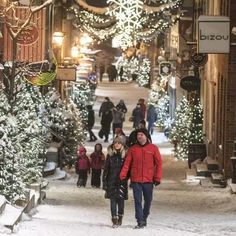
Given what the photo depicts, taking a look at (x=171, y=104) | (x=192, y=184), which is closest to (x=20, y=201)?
(x=192, y=184)

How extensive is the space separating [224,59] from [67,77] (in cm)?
849

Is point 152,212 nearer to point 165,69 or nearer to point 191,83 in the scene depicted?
point 191,83

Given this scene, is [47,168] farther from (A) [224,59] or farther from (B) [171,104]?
(B) [171,104]

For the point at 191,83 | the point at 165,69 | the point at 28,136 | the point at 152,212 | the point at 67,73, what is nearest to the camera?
the point at 28,136

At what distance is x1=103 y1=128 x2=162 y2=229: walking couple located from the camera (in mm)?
14000

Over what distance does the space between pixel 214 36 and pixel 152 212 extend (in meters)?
5.44

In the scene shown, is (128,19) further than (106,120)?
No

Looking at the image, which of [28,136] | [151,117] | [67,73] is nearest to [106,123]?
[151,117]

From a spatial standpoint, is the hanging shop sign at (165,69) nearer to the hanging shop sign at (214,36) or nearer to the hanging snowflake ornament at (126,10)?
the hanging snowflake ornament at (126,10)

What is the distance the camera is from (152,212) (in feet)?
58.0

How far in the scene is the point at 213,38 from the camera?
69.5ft

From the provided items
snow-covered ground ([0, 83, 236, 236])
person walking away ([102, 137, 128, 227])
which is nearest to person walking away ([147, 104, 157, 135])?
snow-covered ground ([0, 83, 236, 236])

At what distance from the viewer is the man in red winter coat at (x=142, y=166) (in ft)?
45.9

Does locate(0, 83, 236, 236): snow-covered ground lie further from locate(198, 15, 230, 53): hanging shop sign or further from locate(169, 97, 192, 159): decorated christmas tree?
locate(198, 15, 230, 53): hanging shop sign
